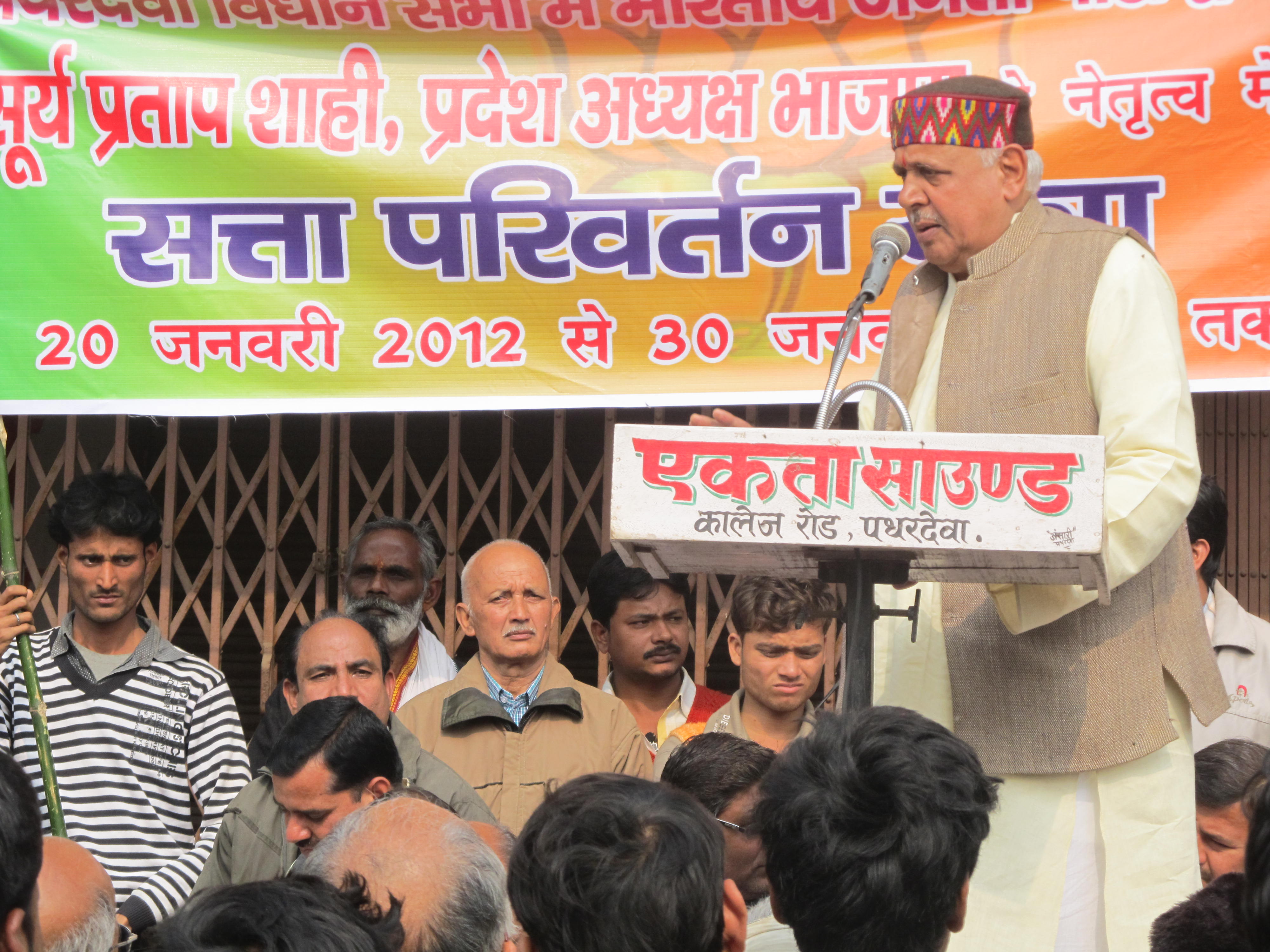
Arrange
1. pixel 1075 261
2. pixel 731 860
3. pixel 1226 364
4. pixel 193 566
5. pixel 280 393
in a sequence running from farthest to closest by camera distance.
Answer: pixel 193 566, pixel 280 393, pixel 1226 364, pixel 731 860, pixel 1075 261

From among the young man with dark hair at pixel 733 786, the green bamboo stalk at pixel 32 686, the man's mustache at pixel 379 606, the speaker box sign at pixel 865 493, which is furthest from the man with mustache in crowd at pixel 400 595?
the speaker box sign at pixel 865 493

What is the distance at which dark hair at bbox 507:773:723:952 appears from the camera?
5.99ft

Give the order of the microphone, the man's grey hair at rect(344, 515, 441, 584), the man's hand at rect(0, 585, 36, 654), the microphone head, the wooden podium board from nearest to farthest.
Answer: the wooden podium board → the microphone → the microphone head → the man's hand at rect(0, 585, 36, 654) → the man's grey hair at rect(344, 515, 441, 584)

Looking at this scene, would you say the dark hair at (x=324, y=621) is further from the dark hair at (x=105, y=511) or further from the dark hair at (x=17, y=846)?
the dark hair at (x=17, y=846)

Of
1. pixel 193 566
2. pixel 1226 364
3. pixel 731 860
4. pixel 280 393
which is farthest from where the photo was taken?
pixel 193 566

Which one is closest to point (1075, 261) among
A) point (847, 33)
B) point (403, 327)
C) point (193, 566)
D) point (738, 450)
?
point (738, 450)

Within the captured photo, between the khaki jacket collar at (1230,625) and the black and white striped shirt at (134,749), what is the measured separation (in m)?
2.68

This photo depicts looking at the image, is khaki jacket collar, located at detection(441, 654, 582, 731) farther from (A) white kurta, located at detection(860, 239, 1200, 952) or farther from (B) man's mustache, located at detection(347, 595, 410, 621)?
(A) white kurta, located at detection(860, 239, 1200, 952)

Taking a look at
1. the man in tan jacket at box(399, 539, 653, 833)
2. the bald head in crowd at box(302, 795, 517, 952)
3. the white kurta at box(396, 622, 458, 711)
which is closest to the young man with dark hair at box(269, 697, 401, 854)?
the man in tan jacket at box(399, 539, 653, 833)

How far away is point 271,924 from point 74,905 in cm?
97

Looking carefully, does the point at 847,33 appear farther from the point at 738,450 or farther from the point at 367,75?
the point at 738,450

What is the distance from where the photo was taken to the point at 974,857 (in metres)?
1.97

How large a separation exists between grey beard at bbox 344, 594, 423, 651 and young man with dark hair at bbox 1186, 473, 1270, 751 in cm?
237

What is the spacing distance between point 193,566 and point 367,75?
3.24 metres
